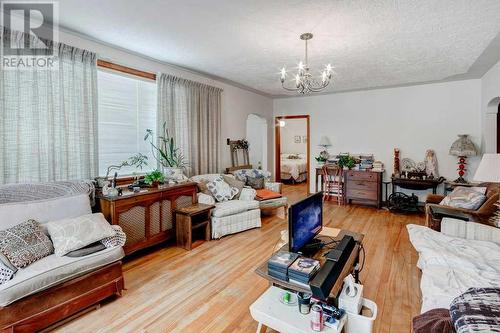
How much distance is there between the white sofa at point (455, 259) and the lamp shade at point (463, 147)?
273 centimetres

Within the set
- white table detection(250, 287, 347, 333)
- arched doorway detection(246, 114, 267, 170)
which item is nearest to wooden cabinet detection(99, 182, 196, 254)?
white table detection(250, 287, 347, 333)

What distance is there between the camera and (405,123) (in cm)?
549

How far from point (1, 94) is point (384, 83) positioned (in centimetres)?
580

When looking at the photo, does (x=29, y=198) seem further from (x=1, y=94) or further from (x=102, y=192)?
(x=1, y=94)

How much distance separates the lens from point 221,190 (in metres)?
4.19

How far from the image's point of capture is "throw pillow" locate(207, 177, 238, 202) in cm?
415

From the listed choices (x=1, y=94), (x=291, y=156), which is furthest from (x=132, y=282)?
(x=291, y=156)

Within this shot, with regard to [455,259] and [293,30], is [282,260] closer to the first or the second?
[455,259]

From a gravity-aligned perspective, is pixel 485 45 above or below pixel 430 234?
above

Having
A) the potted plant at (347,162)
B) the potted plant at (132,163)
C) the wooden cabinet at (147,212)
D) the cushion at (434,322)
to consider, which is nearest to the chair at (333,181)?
the potted plant at (347,162)

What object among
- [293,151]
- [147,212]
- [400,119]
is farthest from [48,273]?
[293,151]

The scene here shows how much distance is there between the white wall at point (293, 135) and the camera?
10375 mm

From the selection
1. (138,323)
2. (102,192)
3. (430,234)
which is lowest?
(138,323)

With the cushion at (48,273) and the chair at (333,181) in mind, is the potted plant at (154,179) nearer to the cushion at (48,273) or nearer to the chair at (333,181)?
the cushion at (48,273)
